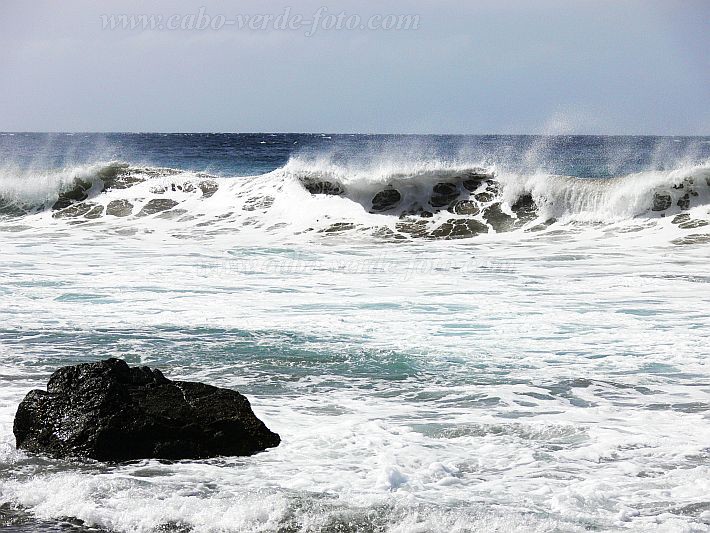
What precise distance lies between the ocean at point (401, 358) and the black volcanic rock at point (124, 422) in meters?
0.15

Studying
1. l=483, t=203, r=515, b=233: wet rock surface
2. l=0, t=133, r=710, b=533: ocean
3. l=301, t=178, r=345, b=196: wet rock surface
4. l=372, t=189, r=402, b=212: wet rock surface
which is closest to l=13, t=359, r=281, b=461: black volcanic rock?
l=0, t=133, r=710, b=533: ocean

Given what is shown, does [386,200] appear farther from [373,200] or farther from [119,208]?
[119,208]

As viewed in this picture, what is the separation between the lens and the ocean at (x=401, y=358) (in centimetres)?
478

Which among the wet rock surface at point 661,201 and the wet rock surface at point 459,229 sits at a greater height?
the wet rock surface at point 661,201

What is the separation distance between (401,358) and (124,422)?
3.30m

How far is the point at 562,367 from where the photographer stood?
792 cm

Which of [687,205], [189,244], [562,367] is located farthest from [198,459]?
[687,205]

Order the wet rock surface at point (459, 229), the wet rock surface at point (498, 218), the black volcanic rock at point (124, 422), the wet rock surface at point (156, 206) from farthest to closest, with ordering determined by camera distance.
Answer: the wet rock surface at point (156, 206) < the wet rock surface at point (498, 218) < the wet rock surface at point (459, 229) < the black volcanic rock at point (124, 422)

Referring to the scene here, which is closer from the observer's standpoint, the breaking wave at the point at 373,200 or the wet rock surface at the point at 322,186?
the breaking wave at the point at 373,200

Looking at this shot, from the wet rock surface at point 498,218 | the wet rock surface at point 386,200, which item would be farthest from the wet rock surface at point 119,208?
the wet rock surface at point 498,218

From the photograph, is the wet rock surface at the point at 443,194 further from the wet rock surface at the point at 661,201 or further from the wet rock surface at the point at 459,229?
the wet rock surface at the point at 661,201

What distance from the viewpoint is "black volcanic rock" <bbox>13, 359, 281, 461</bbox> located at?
5.50 m

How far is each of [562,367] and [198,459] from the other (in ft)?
12.2

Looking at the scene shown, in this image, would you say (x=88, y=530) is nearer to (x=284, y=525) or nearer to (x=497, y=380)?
(x=284, y=525)
